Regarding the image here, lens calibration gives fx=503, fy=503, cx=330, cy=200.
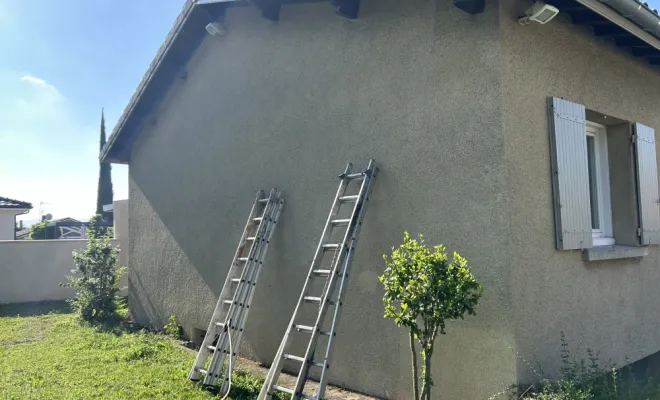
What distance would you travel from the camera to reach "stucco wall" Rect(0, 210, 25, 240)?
2456 cm

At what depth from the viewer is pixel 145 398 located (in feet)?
19.5

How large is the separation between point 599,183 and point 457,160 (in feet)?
8.51

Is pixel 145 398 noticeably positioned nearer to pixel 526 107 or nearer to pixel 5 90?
pixel 526 107

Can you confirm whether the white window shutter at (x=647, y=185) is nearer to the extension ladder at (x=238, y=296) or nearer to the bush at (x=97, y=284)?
the extension ladder at (x=238, y=296)

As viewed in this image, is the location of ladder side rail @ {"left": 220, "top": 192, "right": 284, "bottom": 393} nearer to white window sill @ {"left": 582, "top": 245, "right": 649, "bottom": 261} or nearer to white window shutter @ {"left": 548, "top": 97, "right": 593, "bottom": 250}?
white window shutter @ {"left": 548, "top": 97, "right": 593, "bottom": 250}

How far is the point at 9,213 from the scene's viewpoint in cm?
2477

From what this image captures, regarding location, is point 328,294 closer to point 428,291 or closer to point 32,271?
point 428,291

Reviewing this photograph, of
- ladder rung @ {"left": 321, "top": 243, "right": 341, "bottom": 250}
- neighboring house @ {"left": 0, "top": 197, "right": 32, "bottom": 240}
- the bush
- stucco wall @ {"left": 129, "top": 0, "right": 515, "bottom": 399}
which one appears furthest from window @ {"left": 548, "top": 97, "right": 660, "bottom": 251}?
neighboring house @ {"left": 0, "top": 197, "right": 32, "bottom": 240}

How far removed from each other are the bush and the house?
3.44 m

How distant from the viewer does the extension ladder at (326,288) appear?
5.04 metres

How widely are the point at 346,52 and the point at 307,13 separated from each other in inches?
42.1

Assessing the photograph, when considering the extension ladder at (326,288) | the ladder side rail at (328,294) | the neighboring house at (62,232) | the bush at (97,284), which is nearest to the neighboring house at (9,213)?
the neighboring house at (62,232)

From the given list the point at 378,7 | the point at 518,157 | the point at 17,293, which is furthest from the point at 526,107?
the point at 17,293

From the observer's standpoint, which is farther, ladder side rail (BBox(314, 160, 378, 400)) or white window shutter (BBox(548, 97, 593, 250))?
white window shutter (BBox(548, 97, 593, 250))
